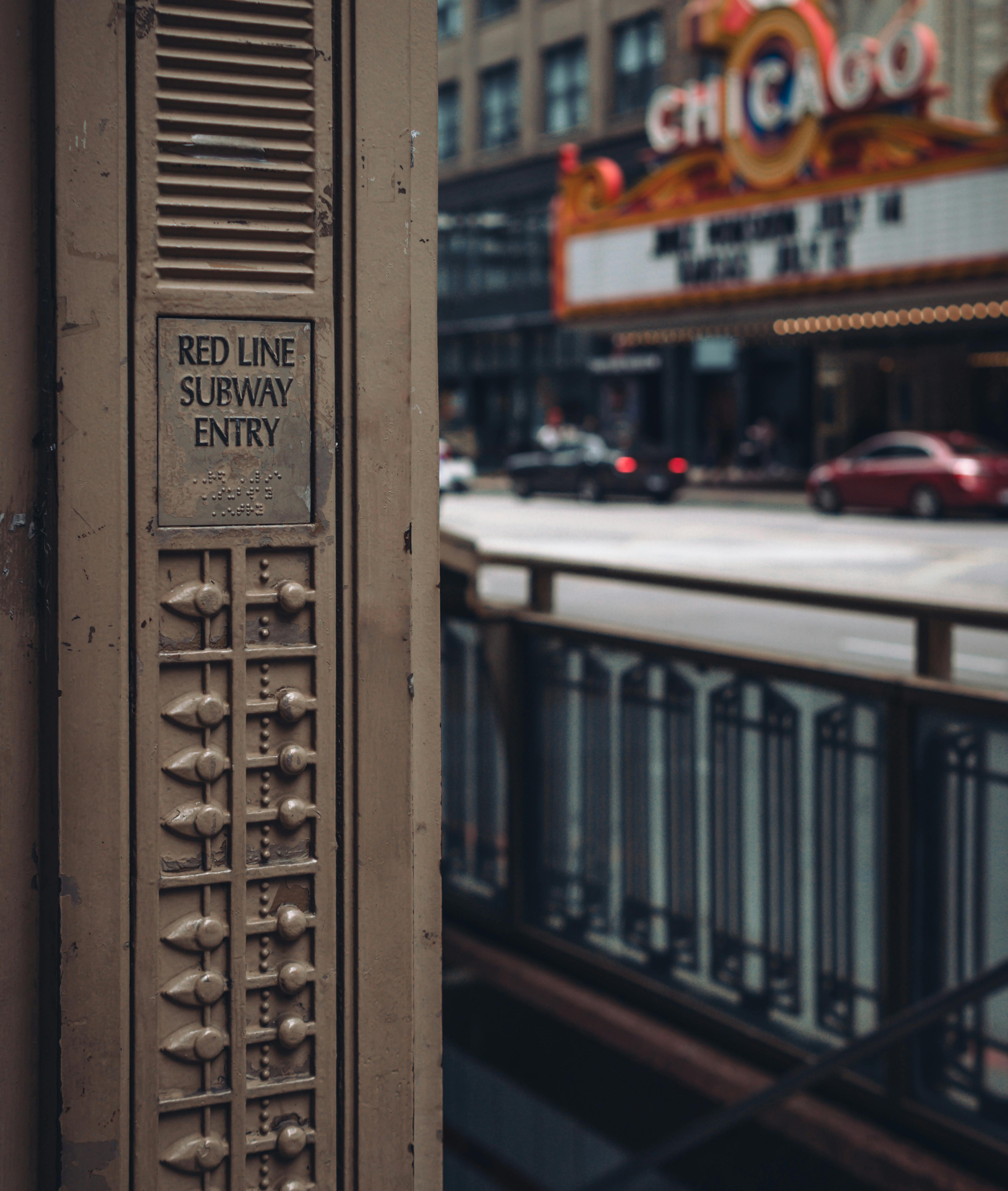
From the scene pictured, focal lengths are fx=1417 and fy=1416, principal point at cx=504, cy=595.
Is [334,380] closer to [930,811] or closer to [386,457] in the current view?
[386,457]

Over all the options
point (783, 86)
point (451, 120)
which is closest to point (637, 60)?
point (451, 120)

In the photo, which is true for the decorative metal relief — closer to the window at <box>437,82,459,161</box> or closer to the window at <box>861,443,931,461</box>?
the window at <box>861,443,931,461</box>

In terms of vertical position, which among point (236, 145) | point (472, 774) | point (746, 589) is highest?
point (236, 145)

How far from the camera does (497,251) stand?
46844mm

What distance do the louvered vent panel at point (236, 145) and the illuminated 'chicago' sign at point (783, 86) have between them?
25571mm

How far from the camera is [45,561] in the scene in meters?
1.39

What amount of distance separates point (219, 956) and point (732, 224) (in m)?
28.7

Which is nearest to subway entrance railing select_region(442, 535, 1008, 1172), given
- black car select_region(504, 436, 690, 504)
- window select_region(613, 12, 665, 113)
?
black car select_region(504, 436, 690, 504)

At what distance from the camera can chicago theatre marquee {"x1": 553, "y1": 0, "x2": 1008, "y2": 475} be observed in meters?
24.7

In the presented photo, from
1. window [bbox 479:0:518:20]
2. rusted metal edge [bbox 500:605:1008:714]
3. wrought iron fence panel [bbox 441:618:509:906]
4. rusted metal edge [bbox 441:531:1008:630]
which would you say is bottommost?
wrought iron fence panel [bbox 441:618:509:906]

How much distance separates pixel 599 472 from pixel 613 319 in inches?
139

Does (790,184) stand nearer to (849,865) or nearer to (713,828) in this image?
(713,828)

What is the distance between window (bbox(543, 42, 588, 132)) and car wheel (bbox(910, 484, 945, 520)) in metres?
23.0

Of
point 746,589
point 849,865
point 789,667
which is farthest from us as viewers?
point 746,589
